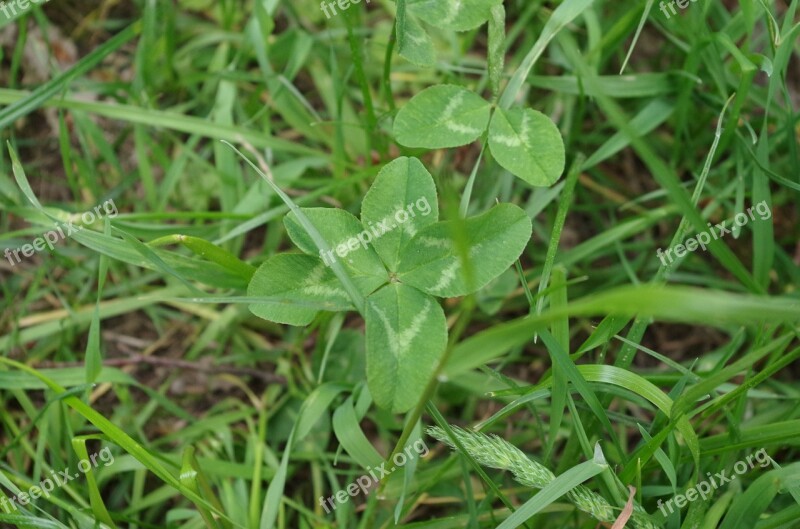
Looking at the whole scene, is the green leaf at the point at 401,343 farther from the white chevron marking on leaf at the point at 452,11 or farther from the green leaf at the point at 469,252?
the white chevron marking on leaf at the point at 452,11

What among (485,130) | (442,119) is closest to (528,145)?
(485,130)

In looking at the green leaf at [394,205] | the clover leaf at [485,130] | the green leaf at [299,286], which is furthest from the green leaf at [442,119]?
the green leaf at [299,286]

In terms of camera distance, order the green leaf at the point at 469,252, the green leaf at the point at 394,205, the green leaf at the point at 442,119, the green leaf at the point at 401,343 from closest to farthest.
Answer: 1. the green leaf at the point at 401,343
2. the green leaf at the point at 469,252
3. the green leaf at the point at 394,205
4. the green leaf at the point at 442,119

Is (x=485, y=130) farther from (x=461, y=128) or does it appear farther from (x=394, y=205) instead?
(x=394, y=205)

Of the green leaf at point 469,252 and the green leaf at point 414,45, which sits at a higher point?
the green leaf at point 414,45

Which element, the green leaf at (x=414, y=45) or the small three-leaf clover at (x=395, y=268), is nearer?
the small three-leaf clover at (x=395, y=268)

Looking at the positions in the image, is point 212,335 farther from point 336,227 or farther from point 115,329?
point 336,227

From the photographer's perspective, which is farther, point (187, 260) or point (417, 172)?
point (187, 260)

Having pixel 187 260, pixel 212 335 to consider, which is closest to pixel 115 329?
pixel 212 335

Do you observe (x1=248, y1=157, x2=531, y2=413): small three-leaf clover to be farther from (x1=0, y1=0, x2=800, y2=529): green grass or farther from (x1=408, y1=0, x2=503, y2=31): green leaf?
(x1=408, y1=0, x2=503, y2=31): green leaf

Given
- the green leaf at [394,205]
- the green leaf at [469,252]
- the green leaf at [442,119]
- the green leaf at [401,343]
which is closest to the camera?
the green leaf at [401,343]
